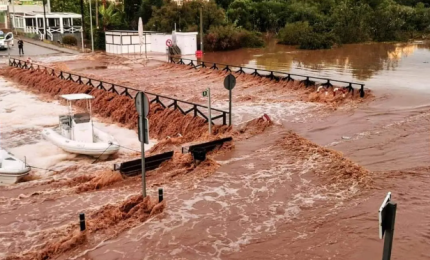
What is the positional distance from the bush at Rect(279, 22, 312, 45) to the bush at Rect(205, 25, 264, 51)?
4.25m

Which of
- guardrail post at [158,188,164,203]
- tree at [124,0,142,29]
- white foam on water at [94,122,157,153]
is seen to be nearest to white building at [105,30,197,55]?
tree at [124,0,142,29]

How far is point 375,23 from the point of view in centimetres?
6091

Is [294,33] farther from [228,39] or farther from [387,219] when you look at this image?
[387,219]

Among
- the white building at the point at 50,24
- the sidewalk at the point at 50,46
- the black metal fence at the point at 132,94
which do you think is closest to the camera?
the black metal fence at the point at 132,94

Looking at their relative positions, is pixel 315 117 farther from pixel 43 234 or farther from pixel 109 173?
pixel 43 234

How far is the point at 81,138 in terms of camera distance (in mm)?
15438

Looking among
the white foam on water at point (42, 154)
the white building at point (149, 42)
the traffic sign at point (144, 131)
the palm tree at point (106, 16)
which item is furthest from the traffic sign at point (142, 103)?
the palm tree at point (106, 16)

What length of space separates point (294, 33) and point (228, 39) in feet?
31.1

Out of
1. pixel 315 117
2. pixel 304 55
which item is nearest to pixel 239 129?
pixel 315 117

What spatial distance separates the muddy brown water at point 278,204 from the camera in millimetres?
8172

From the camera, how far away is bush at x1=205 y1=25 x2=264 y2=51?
5147cm

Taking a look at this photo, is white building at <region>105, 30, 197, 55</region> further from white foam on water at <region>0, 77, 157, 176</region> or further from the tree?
white foam on water at <region>0, 77, 157, 176</region>

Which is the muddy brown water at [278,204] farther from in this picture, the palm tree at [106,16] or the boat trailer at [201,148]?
the palm tree at [106,16]

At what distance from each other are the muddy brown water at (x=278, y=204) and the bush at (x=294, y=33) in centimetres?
3872
